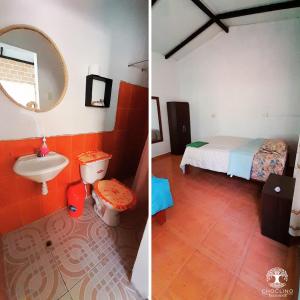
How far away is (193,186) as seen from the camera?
1.97m

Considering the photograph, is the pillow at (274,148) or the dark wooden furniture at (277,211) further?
the pillow at (274,148)

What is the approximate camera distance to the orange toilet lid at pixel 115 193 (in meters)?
1.10

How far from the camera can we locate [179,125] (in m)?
1.49

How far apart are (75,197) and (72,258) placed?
41 centimetres

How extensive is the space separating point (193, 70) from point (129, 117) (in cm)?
62

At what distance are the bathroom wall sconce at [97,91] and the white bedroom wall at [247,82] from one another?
1.95 ft

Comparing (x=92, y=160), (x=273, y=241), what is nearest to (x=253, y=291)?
(x=273, y=241)

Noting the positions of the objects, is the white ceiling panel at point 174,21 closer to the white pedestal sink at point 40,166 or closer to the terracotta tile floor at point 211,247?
the white pedestal sink at point 40,166

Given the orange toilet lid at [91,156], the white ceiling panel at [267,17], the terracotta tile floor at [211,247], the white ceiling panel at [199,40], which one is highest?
the white ceiling panel at [267,17]

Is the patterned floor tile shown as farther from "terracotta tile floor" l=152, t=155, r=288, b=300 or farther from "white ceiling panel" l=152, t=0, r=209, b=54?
"white ceiling panel" l=152, t=0, r=209, b=54

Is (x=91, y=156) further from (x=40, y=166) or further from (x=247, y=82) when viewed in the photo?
(x=247, y=82)

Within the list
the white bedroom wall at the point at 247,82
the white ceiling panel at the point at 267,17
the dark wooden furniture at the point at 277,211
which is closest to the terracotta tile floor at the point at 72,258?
the dark wooden furniture at the point at 277,211

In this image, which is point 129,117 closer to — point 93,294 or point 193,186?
point 93,294

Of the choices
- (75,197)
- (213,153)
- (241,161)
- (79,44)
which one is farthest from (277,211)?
(79,44)
